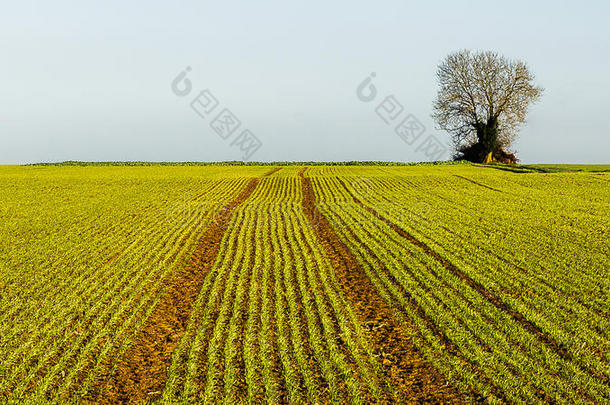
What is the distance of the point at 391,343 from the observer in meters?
9.10

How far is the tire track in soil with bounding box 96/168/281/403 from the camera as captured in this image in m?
7.49

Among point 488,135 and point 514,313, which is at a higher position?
point 488,135

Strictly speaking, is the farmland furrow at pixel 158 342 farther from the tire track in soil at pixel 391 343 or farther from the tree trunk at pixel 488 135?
the tree trunk at pixel 488 135

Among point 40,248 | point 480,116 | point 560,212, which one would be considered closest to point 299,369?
point 40,248

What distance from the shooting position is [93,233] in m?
19.1

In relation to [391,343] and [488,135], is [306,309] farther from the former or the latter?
[488,135]

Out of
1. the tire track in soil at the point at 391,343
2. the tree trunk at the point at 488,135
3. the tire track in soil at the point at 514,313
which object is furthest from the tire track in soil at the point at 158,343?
the tree trunk at the point at 488,135

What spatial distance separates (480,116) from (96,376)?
225ft

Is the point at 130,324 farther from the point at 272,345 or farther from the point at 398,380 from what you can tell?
the point at 398,380

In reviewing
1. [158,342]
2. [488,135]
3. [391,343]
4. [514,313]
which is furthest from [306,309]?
[488,135]

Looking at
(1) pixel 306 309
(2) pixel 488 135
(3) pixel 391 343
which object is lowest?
(3) pixel 391 343

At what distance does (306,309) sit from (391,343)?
7.95 ft

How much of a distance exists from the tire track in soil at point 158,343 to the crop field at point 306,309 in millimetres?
41

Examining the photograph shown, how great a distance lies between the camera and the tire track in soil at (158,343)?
749 cm
